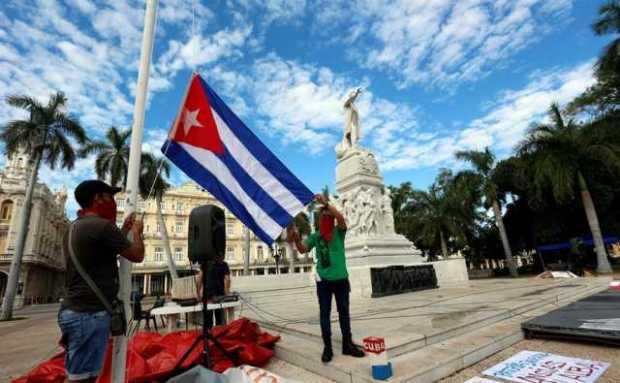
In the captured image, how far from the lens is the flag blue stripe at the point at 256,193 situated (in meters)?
4.16

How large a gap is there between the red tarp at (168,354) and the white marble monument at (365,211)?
21.1 feet

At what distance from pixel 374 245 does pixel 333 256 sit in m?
7.65

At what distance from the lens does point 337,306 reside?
3.60m

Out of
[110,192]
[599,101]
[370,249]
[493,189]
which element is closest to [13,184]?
[370,249]

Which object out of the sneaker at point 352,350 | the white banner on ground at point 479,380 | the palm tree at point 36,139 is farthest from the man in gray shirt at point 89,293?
the palm tree at point 36,139

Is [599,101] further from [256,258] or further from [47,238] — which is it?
[47,238]

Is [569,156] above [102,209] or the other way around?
above

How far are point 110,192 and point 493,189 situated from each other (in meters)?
30.0

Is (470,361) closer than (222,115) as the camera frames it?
Yes

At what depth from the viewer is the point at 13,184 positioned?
36.8 m

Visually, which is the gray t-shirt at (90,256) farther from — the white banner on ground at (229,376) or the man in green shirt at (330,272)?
the man in green shirt at (330,272)

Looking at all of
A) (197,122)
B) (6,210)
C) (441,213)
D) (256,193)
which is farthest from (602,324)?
(6,210)

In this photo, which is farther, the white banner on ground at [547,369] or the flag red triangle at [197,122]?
the flag red triangle at [197,122]

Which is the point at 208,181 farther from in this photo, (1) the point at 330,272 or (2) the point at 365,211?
(2) the point at 365,211
